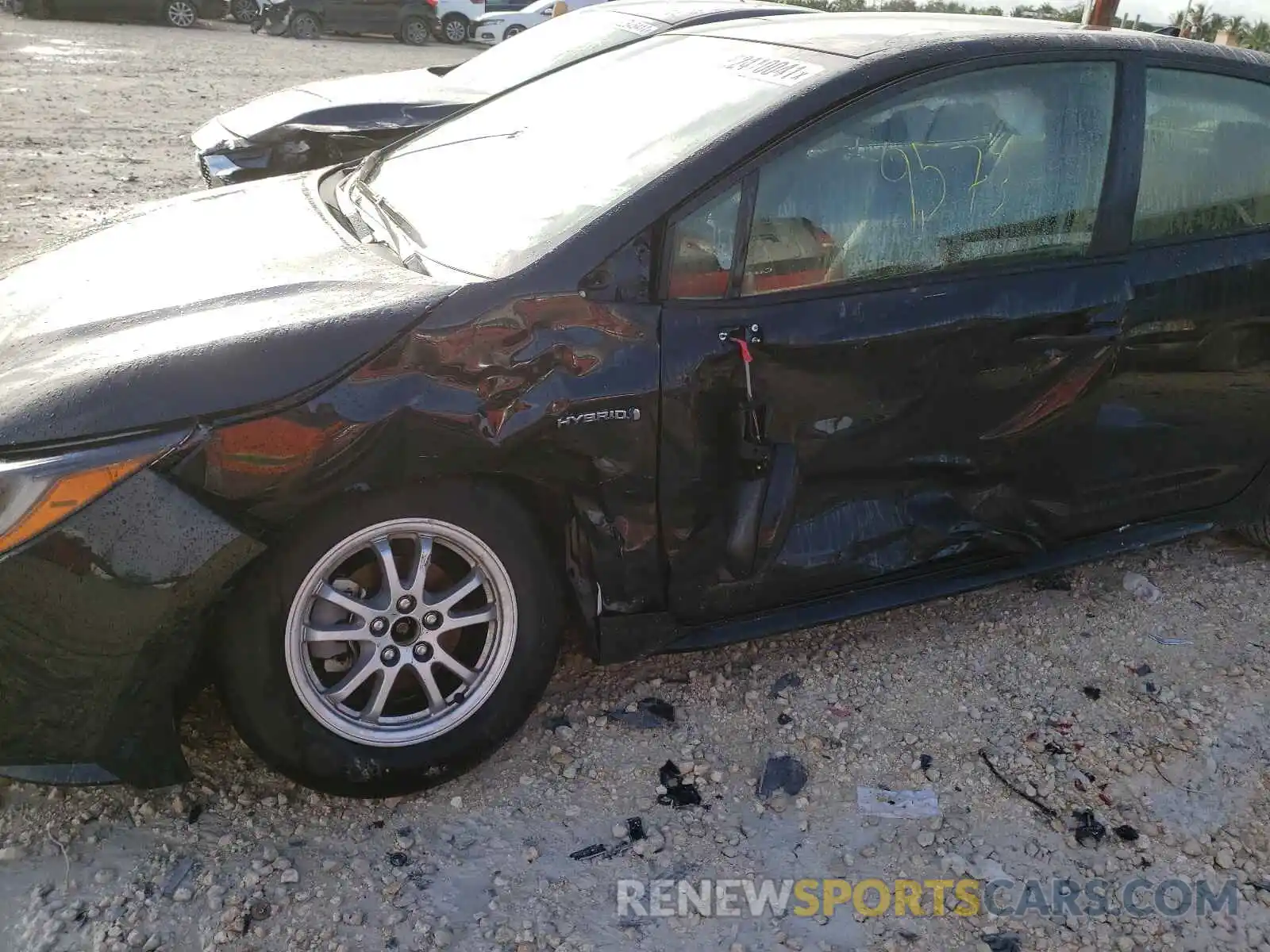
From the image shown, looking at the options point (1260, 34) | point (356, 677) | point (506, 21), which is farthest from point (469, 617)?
point (1260, 34)

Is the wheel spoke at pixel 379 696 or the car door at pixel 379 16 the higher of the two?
the wheel spoke at pixel 379 696

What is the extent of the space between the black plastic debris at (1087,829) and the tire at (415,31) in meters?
23.2

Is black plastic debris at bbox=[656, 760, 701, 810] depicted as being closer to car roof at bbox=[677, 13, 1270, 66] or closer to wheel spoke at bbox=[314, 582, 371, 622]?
wheel spoke at bbox=[314, 582, 371, 622]

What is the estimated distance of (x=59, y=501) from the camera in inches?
77.6

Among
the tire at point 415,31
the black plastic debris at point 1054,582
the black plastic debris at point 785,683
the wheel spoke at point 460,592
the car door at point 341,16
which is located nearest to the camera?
the wheel spoke at point 460,592

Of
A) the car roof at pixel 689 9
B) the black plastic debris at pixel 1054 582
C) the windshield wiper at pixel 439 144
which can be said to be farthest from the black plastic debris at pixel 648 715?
the car roof at pixel 689 9

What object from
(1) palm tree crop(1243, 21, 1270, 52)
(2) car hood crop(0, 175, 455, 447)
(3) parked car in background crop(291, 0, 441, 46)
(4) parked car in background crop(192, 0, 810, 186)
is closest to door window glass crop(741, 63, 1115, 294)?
(2) car hood crop(0, 175, 455, 447)

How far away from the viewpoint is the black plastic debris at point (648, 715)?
2781 mm

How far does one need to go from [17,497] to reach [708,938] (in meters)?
1.63

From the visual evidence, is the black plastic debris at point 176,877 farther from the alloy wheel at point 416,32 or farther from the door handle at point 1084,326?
the alloy wheel at point 416,32

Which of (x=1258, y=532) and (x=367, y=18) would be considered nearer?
(x=1258, y=532)

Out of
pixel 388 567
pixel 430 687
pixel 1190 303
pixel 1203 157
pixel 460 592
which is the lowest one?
pixel 430 687

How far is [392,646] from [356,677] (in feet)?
0.35

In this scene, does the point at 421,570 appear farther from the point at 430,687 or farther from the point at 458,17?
the point at 458,17
